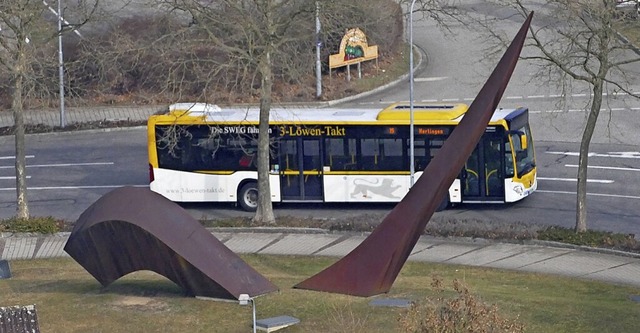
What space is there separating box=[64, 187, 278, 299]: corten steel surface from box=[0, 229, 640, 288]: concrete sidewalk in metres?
6.80

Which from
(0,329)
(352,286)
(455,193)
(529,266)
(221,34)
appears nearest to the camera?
(0,329)

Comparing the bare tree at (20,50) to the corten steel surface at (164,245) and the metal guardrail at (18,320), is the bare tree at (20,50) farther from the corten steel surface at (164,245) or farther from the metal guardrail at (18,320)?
the metal guardrail at (18,320)

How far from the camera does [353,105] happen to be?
4272cm

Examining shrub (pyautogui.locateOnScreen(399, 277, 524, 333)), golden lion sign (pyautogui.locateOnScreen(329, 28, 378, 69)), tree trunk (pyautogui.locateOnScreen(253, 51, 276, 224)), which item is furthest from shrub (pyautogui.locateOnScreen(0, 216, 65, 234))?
golden lion sign (pyautogui.locateOnScreen(329, 28, 378, 69))

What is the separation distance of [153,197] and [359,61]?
28.2 m

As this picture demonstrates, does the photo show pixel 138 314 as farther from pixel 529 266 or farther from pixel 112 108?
pixel 112 108

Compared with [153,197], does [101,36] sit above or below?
above

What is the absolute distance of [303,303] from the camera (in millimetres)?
18500

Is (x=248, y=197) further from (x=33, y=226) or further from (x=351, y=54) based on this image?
(x=351, y=54)

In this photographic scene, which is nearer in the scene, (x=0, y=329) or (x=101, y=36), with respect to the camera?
(x=0, y=329)

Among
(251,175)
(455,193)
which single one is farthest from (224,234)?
(455,193)

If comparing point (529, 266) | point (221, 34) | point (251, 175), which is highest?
point (221, 34)

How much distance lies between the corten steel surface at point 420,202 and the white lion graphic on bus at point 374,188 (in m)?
11.8

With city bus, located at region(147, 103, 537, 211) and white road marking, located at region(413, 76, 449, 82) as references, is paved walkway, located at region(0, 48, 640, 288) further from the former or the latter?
white road marking, located at region(413, 76, 449, 82)
